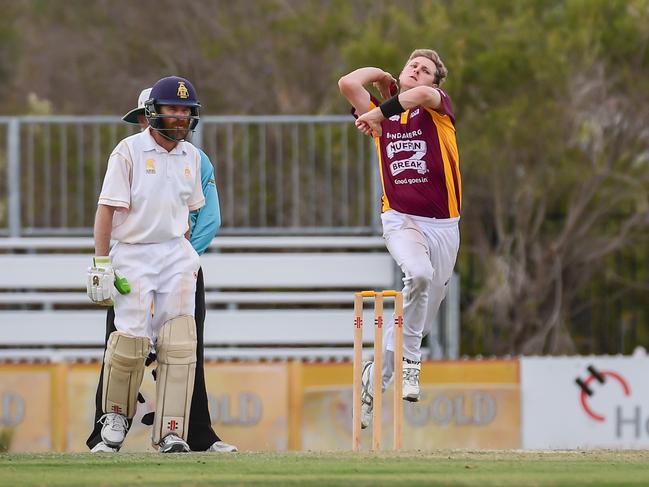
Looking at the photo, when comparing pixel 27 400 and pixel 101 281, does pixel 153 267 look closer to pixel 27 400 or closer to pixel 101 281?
pixel 101 281

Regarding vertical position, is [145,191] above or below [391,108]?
below

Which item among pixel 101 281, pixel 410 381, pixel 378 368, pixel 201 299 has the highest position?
pixel 101 281

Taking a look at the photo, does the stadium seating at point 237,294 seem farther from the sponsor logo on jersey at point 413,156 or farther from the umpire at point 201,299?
the umpire at point 201,299

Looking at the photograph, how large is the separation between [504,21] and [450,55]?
810mm

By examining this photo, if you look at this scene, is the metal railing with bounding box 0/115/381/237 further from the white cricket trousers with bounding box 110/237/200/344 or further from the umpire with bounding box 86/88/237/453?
the white cricket trousers with bounding box 110/237/200/344

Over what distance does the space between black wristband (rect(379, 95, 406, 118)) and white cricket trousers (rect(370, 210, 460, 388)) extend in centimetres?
68

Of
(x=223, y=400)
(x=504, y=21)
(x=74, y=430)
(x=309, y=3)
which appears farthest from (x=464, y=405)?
(x=309, y=3)

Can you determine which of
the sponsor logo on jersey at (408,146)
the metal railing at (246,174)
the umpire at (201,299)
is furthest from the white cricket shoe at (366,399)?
the metal railing at (246,174)

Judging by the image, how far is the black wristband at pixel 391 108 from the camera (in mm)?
8547

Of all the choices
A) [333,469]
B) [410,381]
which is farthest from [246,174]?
[333,469]

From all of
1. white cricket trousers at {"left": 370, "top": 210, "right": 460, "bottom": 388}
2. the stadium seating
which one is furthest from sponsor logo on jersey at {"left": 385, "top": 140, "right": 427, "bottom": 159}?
the stadium seating

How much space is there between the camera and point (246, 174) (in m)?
15.9

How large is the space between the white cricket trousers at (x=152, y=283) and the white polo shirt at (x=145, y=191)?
58mm

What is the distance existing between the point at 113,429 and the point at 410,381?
5.41 feet
